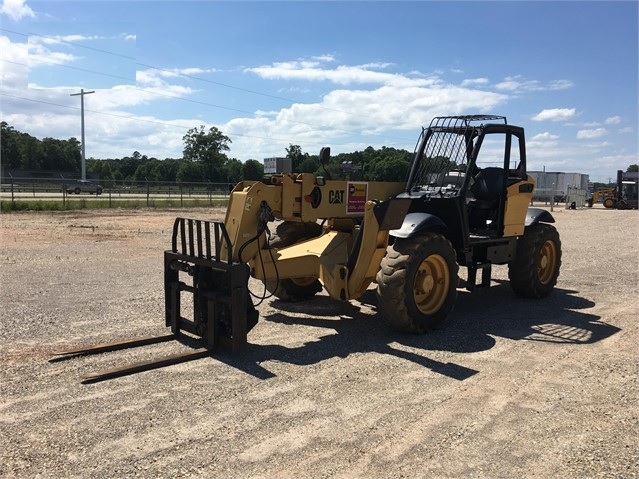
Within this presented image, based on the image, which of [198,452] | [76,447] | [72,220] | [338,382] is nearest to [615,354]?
[338,382]

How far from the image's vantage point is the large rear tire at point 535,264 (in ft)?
28.1

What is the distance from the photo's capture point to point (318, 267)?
6.58 metres

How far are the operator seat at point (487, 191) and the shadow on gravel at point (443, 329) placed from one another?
56.9 inches

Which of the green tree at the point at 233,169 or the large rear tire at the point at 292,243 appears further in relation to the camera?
the green tree at the point at 233,169

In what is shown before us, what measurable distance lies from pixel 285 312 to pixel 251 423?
11.2 feet

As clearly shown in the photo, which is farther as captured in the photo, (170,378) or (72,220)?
(72,220)

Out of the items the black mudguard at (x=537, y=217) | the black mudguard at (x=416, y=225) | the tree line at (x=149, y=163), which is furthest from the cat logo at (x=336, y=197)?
the tree line at (x=149, y=163)

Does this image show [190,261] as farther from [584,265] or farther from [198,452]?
[584,265]

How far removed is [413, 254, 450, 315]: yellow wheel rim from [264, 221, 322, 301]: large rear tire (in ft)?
4.49

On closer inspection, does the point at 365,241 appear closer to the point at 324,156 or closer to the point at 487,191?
the point at 324,156

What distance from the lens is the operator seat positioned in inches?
322

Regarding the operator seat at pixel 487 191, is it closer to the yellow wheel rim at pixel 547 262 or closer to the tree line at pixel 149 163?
the yellow wheel rim at pixel 547 262

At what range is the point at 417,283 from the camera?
6461mm

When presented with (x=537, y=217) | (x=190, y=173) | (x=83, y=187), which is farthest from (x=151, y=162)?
(x=537, y=217)
